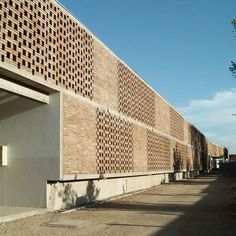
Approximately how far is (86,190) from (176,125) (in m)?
24.3

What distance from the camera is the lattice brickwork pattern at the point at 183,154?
40375 mm

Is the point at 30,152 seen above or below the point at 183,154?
below

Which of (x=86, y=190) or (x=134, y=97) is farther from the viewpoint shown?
(x=134, y=97)

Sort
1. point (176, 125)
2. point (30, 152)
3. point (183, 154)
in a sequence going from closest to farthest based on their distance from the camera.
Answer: point (30, 152) → point (176, 125) → point (183, 154)

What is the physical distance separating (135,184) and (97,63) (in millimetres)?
8786

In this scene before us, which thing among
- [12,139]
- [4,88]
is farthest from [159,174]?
[4,88]

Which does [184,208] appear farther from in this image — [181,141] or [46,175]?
[181,141]

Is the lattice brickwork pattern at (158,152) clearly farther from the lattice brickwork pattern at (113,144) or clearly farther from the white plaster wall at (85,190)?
the lattice brickwork pattern at (113,144)

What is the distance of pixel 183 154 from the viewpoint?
42.9 metres

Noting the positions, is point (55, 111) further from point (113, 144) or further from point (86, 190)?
point (113, 144)

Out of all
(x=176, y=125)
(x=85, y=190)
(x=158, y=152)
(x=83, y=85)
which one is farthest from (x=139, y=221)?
(x=176, y=125)

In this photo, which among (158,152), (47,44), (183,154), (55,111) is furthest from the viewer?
(183,154)

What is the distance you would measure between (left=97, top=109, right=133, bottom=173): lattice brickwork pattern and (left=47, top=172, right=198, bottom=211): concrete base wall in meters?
0.67

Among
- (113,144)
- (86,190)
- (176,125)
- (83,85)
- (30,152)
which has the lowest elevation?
(86,190)
